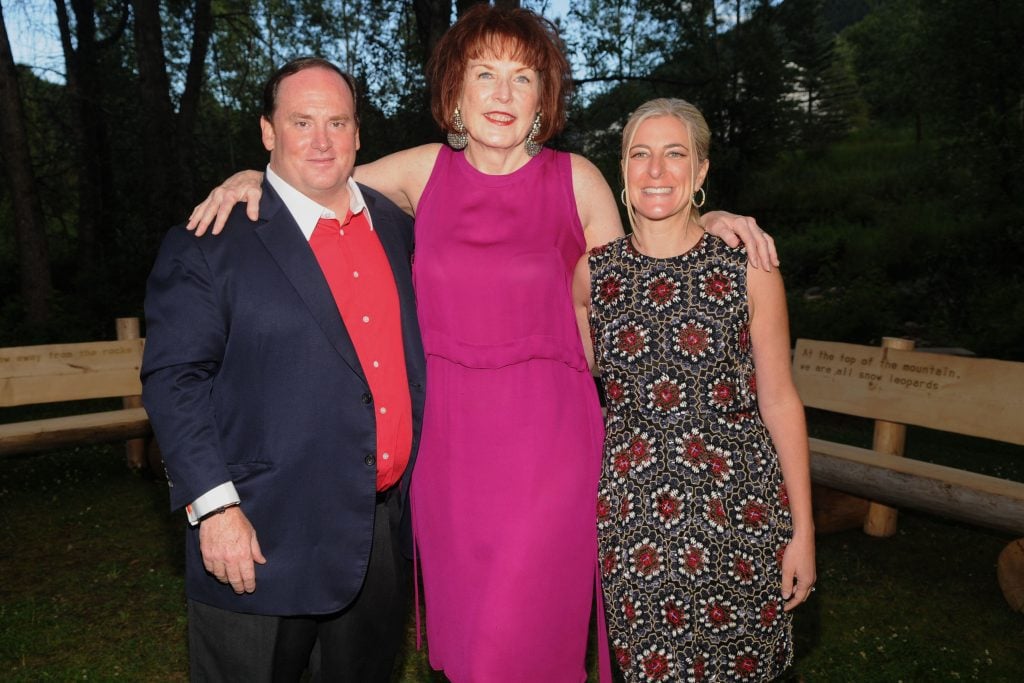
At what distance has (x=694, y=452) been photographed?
261 cm

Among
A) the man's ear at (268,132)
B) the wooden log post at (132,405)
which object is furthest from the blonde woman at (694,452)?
the wooden log post at (132,405)

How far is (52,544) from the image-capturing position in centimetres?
646

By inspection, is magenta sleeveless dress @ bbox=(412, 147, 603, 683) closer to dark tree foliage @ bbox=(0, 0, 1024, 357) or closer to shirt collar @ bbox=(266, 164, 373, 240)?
shirt collar @ bbox=(266, 164, 373, 240)

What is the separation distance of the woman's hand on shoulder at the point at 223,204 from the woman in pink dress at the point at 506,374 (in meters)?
0.03

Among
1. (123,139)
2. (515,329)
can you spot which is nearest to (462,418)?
(515,329)

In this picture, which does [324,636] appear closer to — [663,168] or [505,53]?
[663,168]

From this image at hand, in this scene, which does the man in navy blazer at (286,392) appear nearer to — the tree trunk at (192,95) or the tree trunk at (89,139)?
the tree trunk at (192,95)

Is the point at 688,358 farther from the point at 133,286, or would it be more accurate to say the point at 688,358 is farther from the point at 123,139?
the point at 123,139

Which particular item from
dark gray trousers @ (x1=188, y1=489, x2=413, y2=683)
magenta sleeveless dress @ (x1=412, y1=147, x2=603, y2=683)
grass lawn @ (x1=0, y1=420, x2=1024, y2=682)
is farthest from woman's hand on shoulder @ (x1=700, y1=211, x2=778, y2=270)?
grass lawn @ (x1=0, y1=420, x2=1024, y2=682)

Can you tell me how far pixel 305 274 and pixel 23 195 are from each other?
432 inches

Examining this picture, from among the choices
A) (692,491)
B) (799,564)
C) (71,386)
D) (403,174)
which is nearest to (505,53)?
(403,174)

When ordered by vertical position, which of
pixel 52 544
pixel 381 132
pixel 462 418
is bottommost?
pixel 52 544

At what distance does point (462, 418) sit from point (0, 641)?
145 inches

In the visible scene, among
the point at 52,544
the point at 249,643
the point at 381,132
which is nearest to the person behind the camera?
the point at 249,643
